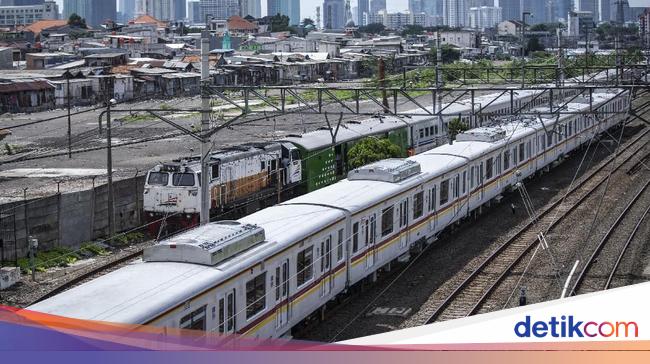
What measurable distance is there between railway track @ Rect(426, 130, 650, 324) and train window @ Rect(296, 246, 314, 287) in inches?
88.2

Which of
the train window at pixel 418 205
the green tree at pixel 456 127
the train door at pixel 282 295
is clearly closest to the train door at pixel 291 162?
the train window at pixel 418 205

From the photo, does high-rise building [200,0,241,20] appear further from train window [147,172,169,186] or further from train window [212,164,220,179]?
train window [147,172,169,186]

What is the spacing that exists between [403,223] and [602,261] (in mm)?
4133

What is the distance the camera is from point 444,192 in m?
19.1

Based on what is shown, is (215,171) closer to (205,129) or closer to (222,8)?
(205,129)

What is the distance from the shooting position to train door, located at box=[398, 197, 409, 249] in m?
16.4

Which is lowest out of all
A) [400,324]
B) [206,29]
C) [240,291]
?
[400,324]

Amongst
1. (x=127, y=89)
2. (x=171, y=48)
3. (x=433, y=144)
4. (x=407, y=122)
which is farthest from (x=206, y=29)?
(x=171, y=48)

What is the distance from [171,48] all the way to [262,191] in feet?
238

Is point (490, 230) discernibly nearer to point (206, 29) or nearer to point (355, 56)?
point (206, 29)

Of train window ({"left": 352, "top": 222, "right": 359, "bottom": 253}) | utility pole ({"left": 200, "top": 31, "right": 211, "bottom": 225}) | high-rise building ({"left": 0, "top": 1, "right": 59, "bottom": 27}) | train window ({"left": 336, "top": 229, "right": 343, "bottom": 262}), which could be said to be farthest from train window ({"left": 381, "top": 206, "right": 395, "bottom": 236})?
high-rise building ({"left": 0, "top": 1, "right": 59, "bottom": 27})

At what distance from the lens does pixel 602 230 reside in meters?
20.9

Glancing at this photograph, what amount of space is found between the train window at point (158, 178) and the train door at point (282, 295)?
9.12 meters

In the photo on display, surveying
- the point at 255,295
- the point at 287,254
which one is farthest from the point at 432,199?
the point at 255,295
